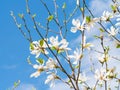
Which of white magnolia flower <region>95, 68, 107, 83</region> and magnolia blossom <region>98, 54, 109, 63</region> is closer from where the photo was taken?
white magnolia flower <region>95, 68, 107, 83</region>

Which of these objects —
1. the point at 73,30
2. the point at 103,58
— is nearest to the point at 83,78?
the point at 103,58

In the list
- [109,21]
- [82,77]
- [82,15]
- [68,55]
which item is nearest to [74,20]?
→ [82,15]

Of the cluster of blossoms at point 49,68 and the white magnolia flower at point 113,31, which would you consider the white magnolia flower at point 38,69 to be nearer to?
the cluster of blossoms at point 49,68

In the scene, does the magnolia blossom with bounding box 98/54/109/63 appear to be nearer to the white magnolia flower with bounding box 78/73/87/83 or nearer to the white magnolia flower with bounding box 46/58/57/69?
the white magnolia flower with bounding box 78/73/87/83

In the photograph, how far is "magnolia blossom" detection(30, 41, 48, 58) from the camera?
284 centimetres

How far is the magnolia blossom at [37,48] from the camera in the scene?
2836 mm

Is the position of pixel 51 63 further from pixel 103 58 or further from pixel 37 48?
pixel 103 58

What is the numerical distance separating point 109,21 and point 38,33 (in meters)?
1.56

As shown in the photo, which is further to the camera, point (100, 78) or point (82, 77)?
point (82, 77)

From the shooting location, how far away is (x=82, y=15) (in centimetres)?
294

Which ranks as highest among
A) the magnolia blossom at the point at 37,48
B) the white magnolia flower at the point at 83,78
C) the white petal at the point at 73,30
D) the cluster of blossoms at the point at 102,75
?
the white petal at the point at 73,30

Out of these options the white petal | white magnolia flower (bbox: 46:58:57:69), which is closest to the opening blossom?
white magnolia flower (bbox: 46:58:57:69)

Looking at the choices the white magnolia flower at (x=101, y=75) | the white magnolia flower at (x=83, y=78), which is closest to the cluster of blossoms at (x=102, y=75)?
the white magnolia flower at (x=101, y=75)

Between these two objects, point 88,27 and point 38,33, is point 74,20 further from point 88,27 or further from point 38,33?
point 38,33
